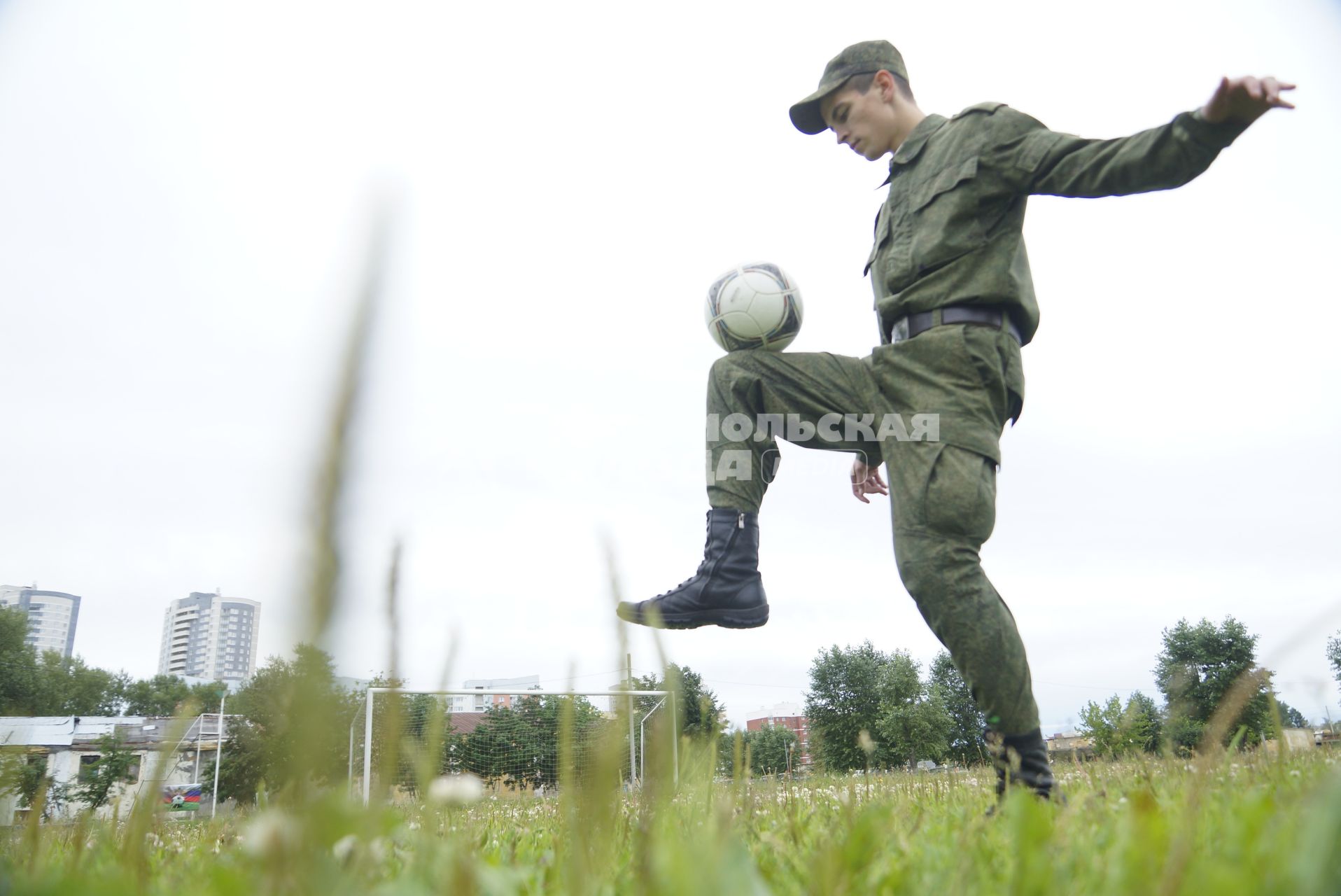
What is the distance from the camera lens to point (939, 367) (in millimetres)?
3096

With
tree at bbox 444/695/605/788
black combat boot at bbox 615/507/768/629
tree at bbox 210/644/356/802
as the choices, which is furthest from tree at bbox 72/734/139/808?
tree at bbox 444/695/605/788

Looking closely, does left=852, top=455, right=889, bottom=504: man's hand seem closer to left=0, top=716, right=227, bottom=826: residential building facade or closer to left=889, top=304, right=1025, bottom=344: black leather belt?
left=889, top=304, right=1025, bottom=344: black leather belt

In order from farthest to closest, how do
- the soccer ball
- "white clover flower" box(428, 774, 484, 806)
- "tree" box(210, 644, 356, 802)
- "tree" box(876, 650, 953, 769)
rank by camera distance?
"tree" box(876, 650, 953, 769), the soccer ball, "white clover flower" box(428, 774, 484, 806), "tree" box(210, 644, 356, 802)

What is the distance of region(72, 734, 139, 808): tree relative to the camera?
1.39 m

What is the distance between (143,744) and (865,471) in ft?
11.2

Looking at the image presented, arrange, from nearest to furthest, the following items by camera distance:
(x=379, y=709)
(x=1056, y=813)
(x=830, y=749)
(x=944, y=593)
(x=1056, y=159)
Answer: (x=379, y=709), (x=1056, y=813), (x=944, y=593), (x=1056, y=159), (x=830, y=749)

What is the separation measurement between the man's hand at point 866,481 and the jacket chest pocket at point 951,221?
1091 millimetres

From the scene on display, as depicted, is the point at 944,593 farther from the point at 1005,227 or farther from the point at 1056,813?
the point at 1005,227

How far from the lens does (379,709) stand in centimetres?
40

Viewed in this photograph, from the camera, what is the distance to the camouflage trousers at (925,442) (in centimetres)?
284

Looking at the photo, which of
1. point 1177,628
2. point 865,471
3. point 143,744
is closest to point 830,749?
point 1177,628

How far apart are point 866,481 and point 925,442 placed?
3.49 ft

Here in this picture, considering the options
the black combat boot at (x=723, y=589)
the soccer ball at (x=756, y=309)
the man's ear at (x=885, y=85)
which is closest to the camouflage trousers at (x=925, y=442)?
the black combat boot at (x=723, y=589)

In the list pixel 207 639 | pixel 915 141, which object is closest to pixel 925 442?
pixel 915 141
